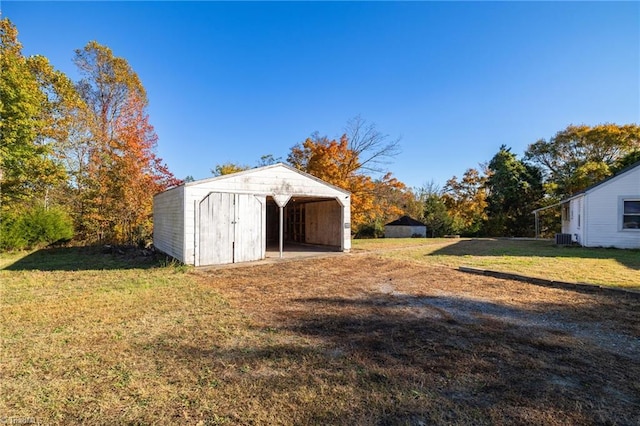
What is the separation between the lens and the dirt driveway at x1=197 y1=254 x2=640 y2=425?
88.8 inches

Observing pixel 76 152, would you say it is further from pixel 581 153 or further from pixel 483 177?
pixel 581 153

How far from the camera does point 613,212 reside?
1228cm

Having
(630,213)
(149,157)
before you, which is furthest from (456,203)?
(149,157)

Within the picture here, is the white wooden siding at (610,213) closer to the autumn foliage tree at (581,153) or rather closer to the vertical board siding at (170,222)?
the autumn foliage tree at (581,153)

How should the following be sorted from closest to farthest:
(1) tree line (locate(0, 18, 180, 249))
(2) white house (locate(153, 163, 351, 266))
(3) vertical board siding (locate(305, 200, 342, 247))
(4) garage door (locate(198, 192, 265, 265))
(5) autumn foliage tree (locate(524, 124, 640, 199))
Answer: (2) white house (locate(153, 163, 351, 266)) < (4) garage door (locate(198, 192, 265, 265)) < (1) tree line (locate(0, 18, 180, 249)) < (3) vertical board siding (locate(305, 200, 342, 247)) < (5) autumn foliage tree (locate(524, 124, 640, 199))

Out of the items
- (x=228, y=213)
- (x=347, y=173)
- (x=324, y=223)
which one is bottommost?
(x=324, y=223)

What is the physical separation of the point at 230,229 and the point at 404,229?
58.3ft

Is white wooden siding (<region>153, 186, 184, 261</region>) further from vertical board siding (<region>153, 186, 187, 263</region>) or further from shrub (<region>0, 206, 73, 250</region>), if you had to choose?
shrub (<region>0, 206, 73, 250</region>)

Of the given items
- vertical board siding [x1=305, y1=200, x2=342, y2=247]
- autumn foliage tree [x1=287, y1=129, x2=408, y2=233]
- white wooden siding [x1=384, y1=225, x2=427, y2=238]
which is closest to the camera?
vertical board siding [x1=305, y1=200, x2=342, y2=247]

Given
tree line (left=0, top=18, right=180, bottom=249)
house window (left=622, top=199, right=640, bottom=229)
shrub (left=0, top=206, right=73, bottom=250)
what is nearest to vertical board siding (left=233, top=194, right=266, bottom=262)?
tree line (left=0, top=18, right=180, bottom=249)

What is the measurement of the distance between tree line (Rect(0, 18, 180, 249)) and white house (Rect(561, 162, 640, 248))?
62.3 ft

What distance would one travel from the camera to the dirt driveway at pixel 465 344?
88.8 inches

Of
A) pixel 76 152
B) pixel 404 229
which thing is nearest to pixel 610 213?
pixel 404 229

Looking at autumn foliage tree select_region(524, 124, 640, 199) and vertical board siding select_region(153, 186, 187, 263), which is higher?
autumn foliage tree select_region(524, 124, 640, 199)
